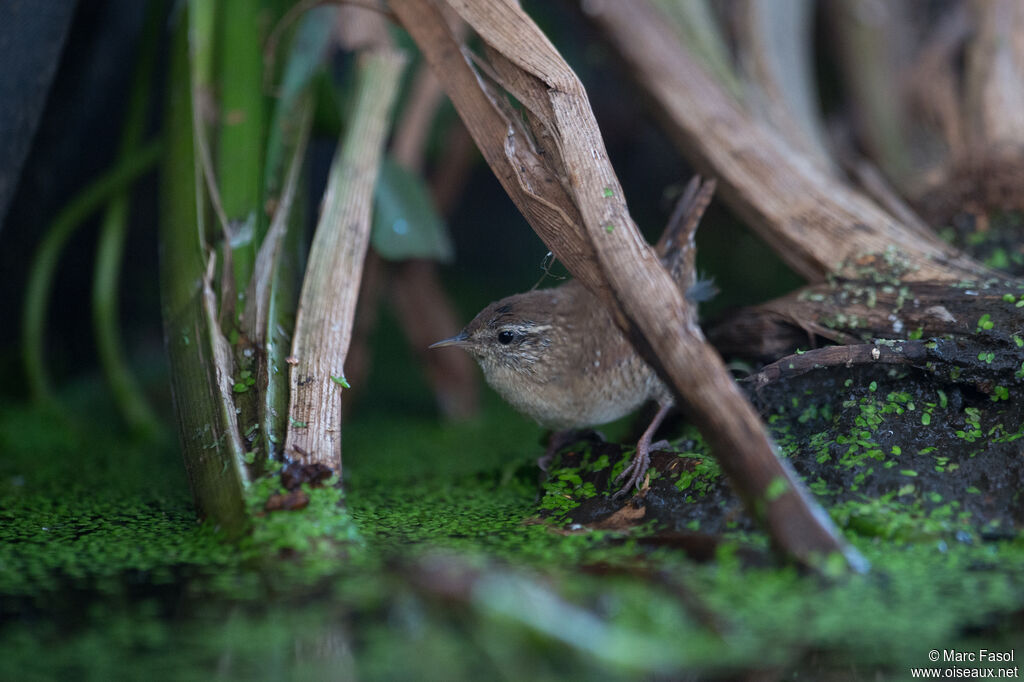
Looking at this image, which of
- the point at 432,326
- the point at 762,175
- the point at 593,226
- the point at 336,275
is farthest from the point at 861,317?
the point at 432,326

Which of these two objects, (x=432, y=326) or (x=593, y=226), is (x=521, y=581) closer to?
(x=593, y=226)

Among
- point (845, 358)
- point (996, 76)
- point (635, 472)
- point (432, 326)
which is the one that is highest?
point (996, 76)

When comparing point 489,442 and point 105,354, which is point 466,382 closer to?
point 489,442

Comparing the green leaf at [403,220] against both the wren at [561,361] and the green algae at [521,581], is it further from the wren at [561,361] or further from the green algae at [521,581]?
the green algae at [521,581]

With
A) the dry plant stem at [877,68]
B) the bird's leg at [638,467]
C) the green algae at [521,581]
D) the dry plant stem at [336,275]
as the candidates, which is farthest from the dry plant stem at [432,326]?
the dry plant stem at [877,68]

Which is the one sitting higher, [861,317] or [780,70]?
[780,70]

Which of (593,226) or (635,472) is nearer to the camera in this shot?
(593,226)

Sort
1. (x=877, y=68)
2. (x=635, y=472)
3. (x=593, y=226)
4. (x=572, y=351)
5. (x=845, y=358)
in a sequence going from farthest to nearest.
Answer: (x=877, y=68), (x=572, y=351), (x=635, y=472), (x=845, y=358), (x=593, y=226)
